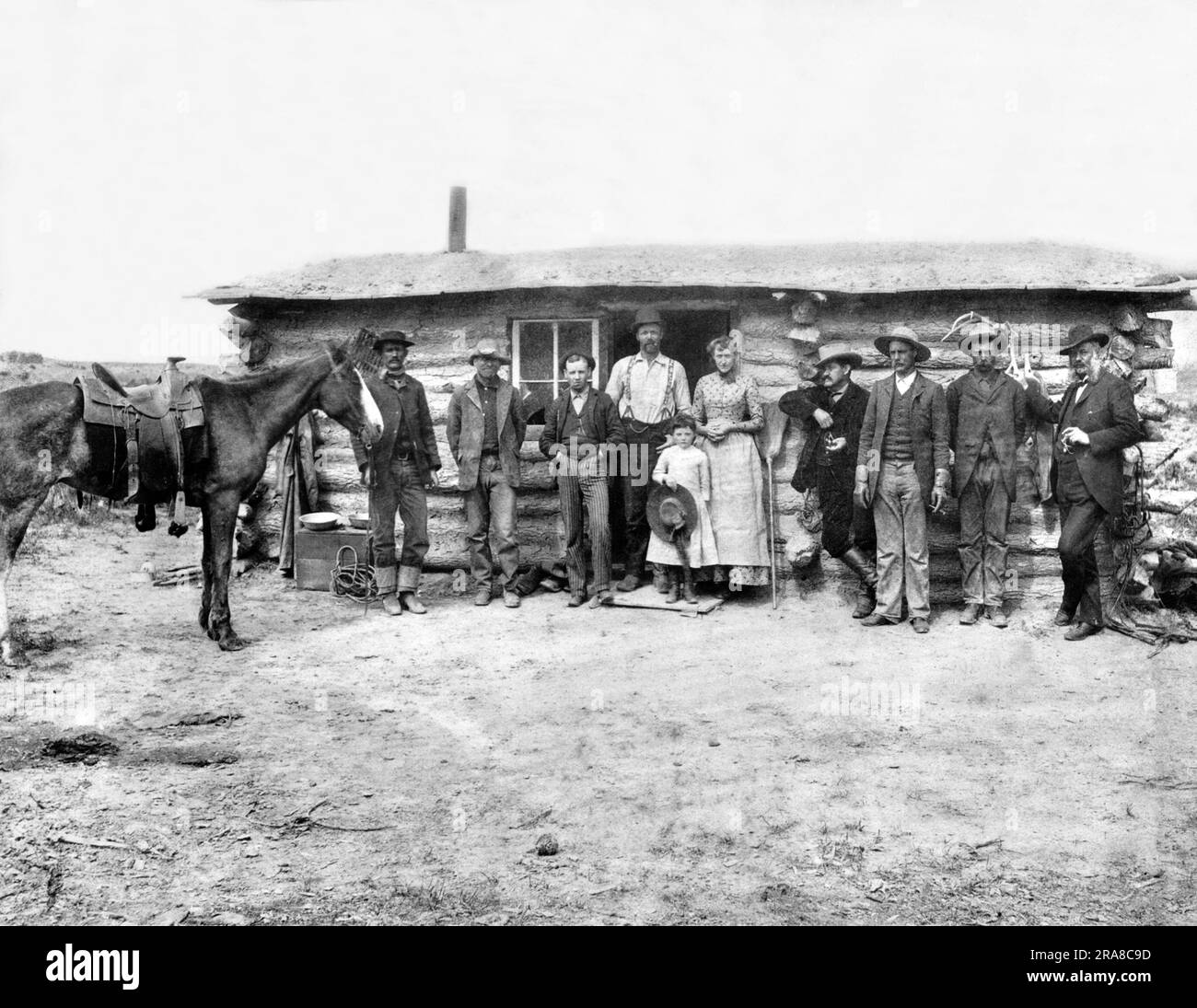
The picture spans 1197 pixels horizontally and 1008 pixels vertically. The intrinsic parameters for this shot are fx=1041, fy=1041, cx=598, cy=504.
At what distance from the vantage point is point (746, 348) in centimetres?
935

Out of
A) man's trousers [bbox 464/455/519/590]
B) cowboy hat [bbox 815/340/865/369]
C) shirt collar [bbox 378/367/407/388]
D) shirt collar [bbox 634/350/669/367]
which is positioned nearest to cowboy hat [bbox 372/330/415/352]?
shirt collar [bbox 378/367/407/388]

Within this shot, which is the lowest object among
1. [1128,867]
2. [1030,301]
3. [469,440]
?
[1128,867]

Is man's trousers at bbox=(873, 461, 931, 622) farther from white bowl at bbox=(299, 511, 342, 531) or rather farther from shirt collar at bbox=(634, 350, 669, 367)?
white bowl at bbox=(299, 511, 342, 531)

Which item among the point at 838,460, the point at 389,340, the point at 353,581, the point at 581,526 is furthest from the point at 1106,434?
the point at 353,581

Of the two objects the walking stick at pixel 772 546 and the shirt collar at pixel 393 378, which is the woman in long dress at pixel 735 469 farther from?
the shirt collar at pixel 393 378

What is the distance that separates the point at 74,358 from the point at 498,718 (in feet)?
74.2

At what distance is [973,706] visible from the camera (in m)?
6.30

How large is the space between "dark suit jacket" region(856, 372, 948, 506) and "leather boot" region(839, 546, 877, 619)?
564 mm

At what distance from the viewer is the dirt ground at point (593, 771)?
3916 millimetres

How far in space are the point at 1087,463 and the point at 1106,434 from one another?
25 cm

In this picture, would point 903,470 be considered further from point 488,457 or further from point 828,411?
point 488,457

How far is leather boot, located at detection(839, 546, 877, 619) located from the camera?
8391 mm
